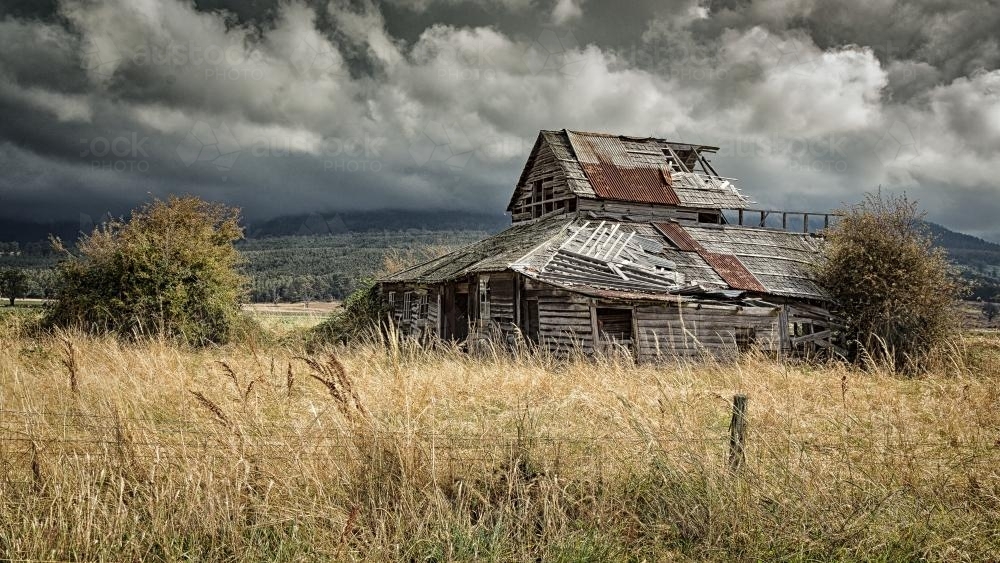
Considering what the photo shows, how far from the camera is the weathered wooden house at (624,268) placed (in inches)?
631

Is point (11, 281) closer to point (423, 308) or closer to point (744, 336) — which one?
point (423, 308)

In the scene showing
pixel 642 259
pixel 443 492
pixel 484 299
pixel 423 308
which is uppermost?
pixel 642 259

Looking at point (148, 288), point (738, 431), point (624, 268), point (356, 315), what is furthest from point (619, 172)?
point (738, 431)

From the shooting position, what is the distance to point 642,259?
19.0m

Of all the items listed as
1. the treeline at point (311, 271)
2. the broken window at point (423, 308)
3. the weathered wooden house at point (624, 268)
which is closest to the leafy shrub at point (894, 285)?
the weathered wooden house at point (624, 268)

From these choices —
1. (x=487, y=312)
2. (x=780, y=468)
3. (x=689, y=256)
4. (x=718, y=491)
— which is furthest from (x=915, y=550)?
(x=689, y=256)

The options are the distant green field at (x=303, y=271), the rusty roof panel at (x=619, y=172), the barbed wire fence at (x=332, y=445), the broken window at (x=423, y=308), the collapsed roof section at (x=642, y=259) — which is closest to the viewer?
the barbed wire fence at (x=332, y=445)

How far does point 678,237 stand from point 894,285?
23.0 feet

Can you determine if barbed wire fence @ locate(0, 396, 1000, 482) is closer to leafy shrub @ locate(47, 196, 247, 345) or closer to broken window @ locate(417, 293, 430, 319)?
leafy shrub @ locate(47, 196, 247, 345)

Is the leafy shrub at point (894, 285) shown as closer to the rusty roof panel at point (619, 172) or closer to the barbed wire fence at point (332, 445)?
the rusty roof panel at point (619, 172)

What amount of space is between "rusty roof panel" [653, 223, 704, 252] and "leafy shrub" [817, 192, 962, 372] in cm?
458

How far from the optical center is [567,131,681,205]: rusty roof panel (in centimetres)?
2453

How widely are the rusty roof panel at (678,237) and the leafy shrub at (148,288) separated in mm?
15196

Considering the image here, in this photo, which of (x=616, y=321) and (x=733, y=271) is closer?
(x=616, y=321)
